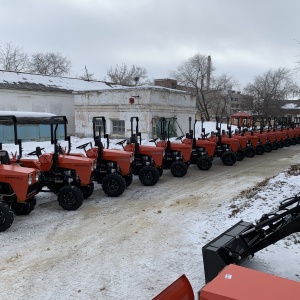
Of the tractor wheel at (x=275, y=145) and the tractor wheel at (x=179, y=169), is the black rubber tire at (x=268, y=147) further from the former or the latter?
the tractor wheel at (x=179, y=169)

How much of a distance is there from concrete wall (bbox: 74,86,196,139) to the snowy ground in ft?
35.9

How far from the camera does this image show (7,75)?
23.4m

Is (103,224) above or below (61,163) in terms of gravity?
below

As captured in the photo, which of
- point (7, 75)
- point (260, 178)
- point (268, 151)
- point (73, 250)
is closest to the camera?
point (73, 250)

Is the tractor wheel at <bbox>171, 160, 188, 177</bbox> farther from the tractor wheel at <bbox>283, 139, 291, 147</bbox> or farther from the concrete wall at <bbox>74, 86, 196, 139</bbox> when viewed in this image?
the tractor wheel at <bbox>283, 139, 291, 147</bbox>

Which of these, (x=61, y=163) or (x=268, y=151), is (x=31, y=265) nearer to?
(x=61, y=163)

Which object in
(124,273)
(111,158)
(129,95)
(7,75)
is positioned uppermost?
(7,75)

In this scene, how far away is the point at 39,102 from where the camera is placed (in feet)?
75.2

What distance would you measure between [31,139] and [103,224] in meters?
13.8

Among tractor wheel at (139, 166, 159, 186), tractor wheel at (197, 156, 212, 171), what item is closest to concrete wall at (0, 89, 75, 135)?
tractor wheel at (197, 156, 212, 171)

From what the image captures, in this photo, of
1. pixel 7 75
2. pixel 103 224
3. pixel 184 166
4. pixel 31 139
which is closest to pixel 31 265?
pixel 103 224

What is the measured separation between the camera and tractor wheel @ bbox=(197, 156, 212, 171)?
12430 millimetres

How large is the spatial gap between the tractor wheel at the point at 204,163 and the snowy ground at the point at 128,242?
10.5 feet

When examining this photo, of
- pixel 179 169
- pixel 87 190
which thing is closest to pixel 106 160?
pixel 87 190
